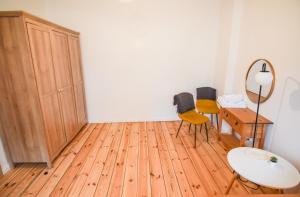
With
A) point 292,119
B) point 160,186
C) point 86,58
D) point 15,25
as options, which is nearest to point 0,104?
point 15,25

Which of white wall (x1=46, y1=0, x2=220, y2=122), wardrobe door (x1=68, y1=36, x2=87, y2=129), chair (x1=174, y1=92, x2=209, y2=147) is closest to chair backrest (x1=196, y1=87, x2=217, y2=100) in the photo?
white wall (x1=46, y1=0, x2=220, y2=122)

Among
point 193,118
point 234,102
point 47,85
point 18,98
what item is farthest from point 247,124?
point 18,98

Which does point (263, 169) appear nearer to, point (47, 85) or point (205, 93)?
point (205, 93)

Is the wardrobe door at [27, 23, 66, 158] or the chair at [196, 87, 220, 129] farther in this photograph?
the chair at [196, 87, 220, 129]

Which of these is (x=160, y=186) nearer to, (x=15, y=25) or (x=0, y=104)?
(x=0, y=104)

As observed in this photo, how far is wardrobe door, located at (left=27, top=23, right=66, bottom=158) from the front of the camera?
76.0 inches

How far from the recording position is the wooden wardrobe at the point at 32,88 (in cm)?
180

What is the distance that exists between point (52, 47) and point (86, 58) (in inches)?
40.0

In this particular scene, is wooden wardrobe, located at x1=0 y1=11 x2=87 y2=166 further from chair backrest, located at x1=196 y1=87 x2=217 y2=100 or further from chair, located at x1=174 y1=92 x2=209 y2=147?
chair backrest, located at x1=196 y1=87 x2=217 y2=100

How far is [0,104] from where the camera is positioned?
1963 mm

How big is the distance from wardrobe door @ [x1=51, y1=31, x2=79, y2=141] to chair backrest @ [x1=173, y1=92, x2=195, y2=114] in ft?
5.81

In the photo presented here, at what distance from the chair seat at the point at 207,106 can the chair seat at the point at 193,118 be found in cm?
17

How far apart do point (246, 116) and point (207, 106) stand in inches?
37.9

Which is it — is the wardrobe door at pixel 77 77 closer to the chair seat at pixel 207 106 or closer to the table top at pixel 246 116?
the chair seat at pixel 207 106
